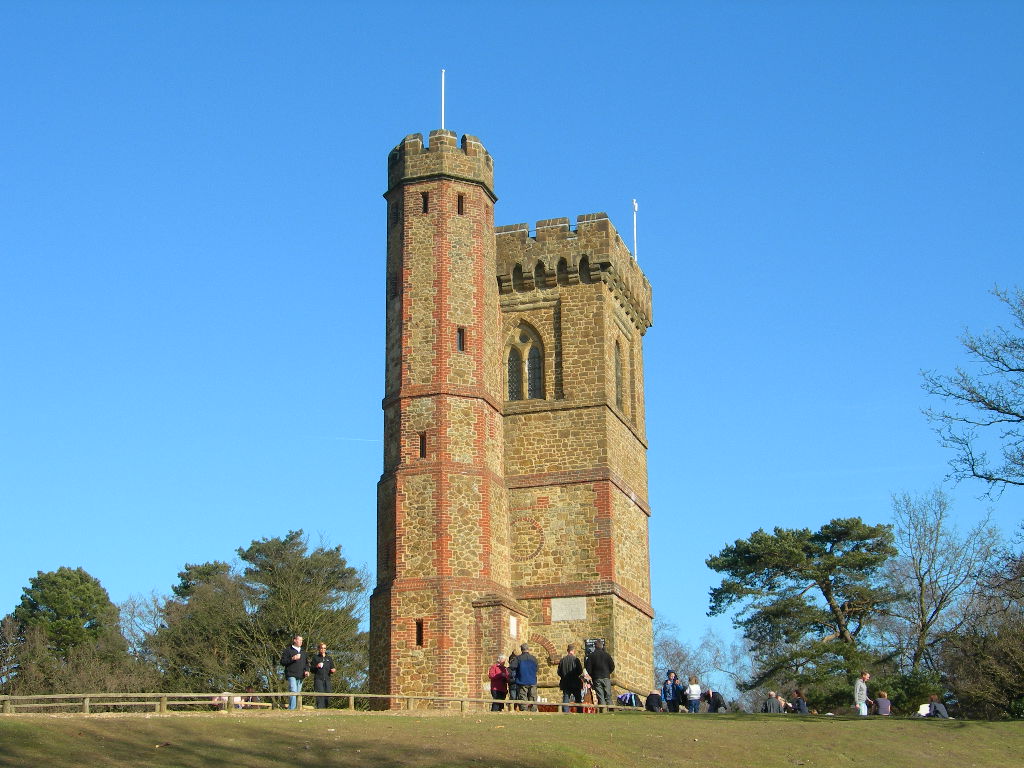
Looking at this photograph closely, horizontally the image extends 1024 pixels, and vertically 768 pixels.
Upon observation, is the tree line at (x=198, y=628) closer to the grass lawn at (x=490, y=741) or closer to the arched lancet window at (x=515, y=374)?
the arched lancet window at (x=515, y=374)

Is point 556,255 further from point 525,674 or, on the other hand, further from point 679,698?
point 525,674

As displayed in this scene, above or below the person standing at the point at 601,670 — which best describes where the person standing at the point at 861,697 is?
below

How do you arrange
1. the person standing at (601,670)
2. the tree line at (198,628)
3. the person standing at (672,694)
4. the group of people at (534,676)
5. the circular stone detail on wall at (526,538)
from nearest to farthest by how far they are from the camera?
the group of people at (534,676), the person standing at (601,670), the person standing at (672,694), the circular stone detail on wall at (526,538), the tree line at (198,628)

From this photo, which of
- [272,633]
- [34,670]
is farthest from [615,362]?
[34,670]

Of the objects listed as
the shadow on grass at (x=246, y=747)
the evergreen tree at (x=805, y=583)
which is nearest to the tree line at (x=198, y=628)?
the evergreen tree at (x=805, y=583)

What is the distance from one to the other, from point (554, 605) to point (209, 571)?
31471 mm

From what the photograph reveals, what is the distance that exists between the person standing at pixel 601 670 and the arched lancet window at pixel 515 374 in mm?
Result: 10713

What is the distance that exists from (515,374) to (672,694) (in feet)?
34.4

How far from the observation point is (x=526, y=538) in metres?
36.1

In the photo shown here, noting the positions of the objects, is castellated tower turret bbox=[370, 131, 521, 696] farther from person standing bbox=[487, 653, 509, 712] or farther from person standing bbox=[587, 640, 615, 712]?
person standing bbox=[587, 640, 615, 712]

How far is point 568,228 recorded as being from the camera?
38969 millimetres

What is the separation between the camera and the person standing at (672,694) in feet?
102

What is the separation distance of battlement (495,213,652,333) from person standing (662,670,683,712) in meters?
11.7

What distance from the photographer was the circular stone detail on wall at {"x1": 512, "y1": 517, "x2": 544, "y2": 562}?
118ft
